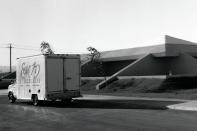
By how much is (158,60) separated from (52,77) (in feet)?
99.3

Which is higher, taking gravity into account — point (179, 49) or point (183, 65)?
point (179, 49)

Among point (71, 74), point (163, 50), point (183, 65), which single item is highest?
point (163, 50)

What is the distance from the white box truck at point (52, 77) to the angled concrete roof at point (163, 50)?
2722cm

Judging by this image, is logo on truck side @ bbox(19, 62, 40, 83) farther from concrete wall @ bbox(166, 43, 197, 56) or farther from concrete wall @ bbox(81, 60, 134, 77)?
concrete wall @ bbox(81, 60, 134, 77)

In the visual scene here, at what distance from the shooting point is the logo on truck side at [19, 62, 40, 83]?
22094 mm

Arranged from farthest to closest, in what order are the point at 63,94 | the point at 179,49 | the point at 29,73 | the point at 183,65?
the point at 179,49
the point at 183,65
the point at 29,73
the point at 63,94

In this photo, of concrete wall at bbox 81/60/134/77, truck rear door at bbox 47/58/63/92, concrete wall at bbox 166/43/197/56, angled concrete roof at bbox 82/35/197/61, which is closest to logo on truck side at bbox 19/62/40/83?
truck rear door at bbox 47/58/63/92

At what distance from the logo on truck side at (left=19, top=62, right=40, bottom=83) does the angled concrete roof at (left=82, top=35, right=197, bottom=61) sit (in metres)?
27.2

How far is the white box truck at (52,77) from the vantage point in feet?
69.7

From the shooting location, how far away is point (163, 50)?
47.9m

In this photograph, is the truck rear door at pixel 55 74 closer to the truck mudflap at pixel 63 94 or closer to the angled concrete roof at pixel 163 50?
the truck mudflap at pixel 63 94

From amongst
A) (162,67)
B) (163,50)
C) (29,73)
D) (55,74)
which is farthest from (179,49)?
(55,74)

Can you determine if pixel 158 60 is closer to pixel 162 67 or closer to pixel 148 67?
pixel 162 67

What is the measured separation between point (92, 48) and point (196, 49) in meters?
15.8
